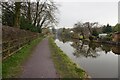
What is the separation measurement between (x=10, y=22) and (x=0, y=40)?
1888cm

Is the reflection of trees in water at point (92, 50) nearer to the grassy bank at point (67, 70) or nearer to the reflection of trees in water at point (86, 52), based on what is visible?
the reflection of trees in water at point (86, 52)

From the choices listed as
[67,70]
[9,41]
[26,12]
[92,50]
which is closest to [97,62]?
[9,41]

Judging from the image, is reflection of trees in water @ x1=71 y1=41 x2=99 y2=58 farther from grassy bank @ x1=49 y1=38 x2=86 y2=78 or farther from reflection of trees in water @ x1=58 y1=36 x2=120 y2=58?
grassy bank @ x1=49 y1=38 x2=86 y2=78

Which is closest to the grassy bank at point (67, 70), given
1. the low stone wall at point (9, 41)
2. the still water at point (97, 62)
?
the still water at point (97, 62)

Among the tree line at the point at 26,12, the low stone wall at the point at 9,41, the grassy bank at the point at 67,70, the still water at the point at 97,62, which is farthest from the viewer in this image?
the tree line at the point at 26,12

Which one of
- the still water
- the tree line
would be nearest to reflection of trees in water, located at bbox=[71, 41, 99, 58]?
the still water

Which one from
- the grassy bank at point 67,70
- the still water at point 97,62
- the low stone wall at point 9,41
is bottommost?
the still water at point 97,62

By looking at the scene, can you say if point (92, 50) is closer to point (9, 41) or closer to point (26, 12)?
point (26, 12)

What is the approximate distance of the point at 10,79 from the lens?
317 inches

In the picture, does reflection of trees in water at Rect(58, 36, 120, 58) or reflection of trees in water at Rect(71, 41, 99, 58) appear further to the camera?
reflection of trees in water at Rect(58, 36, 120, 58)

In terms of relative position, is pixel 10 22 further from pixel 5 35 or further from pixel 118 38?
pixel 118 38

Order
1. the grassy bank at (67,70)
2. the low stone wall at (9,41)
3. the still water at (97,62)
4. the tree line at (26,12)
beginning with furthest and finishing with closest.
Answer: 1. the tree line at (26,12)
2. the still water at (97,62)
3. the low stone wall at (9,41)
4. the grassy bank at (67,70)

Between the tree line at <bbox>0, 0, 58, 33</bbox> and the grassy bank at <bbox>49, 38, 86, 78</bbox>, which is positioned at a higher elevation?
the tree line at <bbox>0, 0, 58, 33</bbox>

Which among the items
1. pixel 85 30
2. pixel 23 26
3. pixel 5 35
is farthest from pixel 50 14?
pixel 85 30
